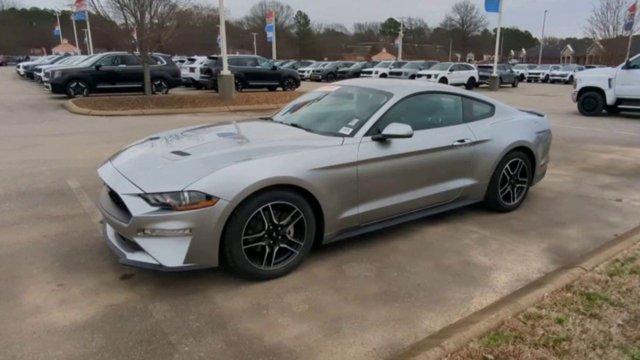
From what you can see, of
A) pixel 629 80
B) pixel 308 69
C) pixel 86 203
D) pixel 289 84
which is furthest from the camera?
pixel 308 69

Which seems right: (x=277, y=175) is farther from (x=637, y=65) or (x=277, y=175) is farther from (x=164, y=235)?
(x=637, y=65)

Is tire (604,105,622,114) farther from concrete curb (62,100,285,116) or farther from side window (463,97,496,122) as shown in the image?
side window (463,97,496,122)

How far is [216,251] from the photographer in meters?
3.41

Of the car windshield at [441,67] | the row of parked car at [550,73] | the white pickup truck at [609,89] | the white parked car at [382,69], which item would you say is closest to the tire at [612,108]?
the white pickup truck at [609,89]

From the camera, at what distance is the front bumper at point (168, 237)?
128 inches

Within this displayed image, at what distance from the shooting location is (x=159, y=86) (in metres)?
18.9

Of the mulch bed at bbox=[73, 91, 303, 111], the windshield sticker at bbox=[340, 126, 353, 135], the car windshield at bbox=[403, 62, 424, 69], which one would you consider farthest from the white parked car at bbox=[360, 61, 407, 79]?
the windshield sticker at bbox=[340, 126, 353, 135]

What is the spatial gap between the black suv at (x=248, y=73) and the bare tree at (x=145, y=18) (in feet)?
12.7

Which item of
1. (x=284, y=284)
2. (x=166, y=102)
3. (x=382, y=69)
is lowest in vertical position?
(x=284, y=284)

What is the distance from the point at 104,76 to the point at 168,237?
53.7ft

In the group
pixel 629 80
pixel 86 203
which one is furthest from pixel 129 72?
pixel 629 80

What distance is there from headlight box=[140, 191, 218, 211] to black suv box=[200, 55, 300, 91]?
1757 cm

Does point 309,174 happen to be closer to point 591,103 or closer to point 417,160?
point 417,160

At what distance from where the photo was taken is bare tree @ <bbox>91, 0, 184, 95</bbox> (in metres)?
15.0
